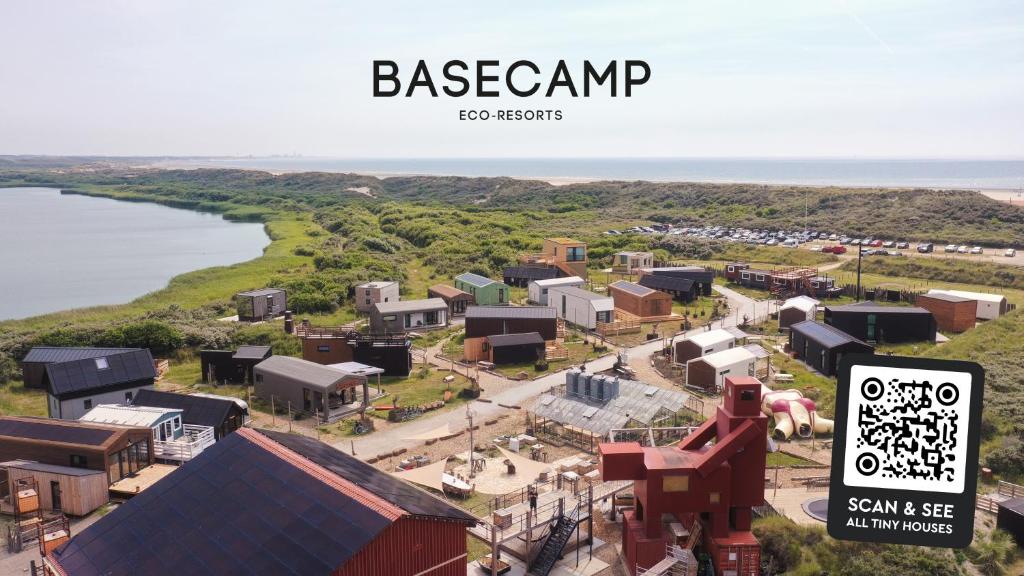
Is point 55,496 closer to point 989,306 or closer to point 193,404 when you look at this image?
point 193,404

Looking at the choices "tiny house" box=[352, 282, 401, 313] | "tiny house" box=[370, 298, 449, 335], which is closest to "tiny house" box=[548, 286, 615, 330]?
"tiny house" box=[370, 298, 449, 335]

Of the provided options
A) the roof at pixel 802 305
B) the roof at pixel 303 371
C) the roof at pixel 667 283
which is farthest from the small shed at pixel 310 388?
the roof at pixel 667 283

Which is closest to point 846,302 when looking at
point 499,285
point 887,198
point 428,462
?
point 499,285

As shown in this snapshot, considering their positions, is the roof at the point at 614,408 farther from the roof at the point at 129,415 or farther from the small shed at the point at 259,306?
the small shed at the point at 259,306

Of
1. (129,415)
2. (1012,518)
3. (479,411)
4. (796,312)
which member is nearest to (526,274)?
(796,312)

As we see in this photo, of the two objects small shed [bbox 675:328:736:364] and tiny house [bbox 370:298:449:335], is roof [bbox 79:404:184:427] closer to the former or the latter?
tiny house [bbox 370:298:449:335]

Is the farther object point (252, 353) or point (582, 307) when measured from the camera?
point (582, 307)

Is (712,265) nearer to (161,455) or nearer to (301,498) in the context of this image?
(161,455)
